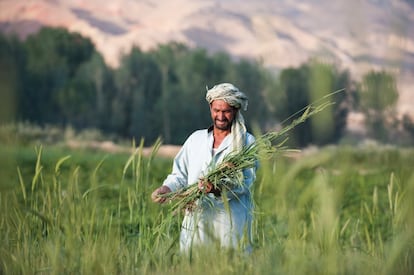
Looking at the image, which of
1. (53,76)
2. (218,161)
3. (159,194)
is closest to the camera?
(159,194)

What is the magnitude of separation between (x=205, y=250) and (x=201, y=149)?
4.10 ft

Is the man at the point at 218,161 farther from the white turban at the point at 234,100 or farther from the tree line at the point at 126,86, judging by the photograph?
the tree line at the point at 126,86

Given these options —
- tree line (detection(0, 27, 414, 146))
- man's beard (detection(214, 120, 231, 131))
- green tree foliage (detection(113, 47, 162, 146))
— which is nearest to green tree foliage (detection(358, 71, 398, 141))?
man's beard (detection(214, 120, 231, 131))

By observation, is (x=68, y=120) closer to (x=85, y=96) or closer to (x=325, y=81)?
(x=85, y=96)

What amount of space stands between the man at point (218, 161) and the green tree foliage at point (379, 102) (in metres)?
2.01

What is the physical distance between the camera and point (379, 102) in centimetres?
137

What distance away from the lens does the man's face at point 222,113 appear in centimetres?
364

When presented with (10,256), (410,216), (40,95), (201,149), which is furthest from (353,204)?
(40,95)

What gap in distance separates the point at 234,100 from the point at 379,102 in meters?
2.25

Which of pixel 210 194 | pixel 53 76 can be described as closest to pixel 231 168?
pixel 210 194

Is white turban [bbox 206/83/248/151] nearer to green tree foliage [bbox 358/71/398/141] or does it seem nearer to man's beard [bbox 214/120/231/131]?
man's beard [bbox 214/120/231/131]

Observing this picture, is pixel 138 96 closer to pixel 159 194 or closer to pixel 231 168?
pixel 159 194

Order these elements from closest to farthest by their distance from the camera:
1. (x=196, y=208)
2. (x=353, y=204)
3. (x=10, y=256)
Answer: (x=10, y=256) < (x=196, y=208) < (x=353, y=204)

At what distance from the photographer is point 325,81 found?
1.27 metres
